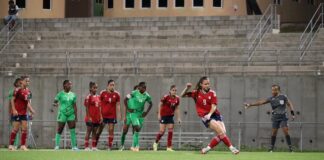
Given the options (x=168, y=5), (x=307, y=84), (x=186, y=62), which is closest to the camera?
(x=307, y=84)

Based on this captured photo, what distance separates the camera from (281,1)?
2562 inches

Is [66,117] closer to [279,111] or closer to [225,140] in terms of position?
[279,111]

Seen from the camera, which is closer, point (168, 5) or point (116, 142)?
point (116, 142)

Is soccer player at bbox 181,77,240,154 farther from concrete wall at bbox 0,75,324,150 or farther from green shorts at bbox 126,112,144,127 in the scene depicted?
concrete wall at bbox 0,75,324,150

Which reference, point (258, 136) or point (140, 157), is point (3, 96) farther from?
point (140, 157)

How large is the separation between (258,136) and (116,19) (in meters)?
11.2

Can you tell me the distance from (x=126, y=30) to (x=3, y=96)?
269 inches

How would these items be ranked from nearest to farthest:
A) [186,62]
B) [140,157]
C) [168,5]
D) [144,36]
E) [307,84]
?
[140,157] < [307,84] < [186,62] < [144,36] < [168,5]

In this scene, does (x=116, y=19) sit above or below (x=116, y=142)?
above

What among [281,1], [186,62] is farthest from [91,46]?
[281,1]

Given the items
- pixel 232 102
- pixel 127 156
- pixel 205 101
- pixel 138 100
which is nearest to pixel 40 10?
pixel 232 102

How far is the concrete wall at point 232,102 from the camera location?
1902 inches

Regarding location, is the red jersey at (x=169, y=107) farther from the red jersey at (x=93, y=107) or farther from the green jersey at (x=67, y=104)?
the green jersey at (x=67, y=104)

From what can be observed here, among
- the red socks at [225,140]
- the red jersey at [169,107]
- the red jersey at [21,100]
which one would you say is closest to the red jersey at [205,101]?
the red socks at [225,140]
